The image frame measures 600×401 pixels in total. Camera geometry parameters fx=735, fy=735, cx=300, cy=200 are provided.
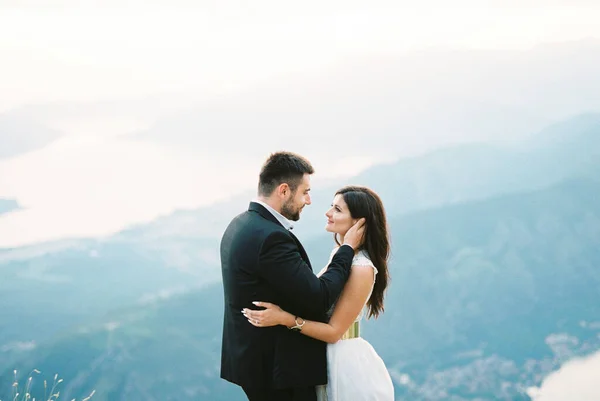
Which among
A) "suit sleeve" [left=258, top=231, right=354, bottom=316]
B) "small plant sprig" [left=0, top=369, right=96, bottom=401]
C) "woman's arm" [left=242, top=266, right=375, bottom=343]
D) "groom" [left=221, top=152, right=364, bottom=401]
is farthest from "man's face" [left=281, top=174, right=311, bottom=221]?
"small plant sprig" [left=0, top=369, right=96, bottom=401]

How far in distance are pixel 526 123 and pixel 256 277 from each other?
560cm

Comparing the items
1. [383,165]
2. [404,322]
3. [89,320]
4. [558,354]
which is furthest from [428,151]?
[89,320]

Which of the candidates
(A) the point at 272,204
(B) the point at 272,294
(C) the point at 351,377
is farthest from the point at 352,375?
(A) the point at 272,204

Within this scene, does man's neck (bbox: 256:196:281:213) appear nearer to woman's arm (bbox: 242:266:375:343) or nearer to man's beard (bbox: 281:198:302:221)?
man's beard (bbox: 281:198:302:221)

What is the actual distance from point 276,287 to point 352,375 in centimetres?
47

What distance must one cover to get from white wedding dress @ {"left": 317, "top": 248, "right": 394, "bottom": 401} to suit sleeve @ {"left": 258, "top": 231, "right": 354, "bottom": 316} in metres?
0.17

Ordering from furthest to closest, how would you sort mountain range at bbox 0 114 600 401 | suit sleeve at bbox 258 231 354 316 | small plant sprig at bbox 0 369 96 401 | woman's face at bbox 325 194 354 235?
mountain range at bbox 0 114 600 401, small plant sprig at bbox 0 369 96 401, woman's face at bbox 325 194 354 235, suit sleeve at bbox 258 231 354 316

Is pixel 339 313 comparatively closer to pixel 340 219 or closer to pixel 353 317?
pixel 353 317

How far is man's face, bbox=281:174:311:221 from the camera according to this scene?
2.47m

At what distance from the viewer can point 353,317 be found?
8.20ft

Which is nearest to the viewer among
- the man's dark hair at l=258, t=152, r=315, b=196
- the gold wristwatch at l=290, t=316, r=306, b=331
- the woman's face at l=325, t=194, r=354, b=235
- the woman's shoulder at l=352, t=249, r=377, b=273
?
the gold wristwatch at l=290, t=316, r=306, b=331

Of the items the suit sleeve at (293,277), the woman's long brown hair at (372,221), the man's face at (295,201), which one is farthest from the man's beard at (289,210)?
the woman's long brown hair at (372,221)

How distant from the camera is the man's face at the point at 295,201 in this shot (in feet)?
8.09

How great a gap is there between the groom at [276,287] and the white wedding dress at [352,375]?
55 millimetres
